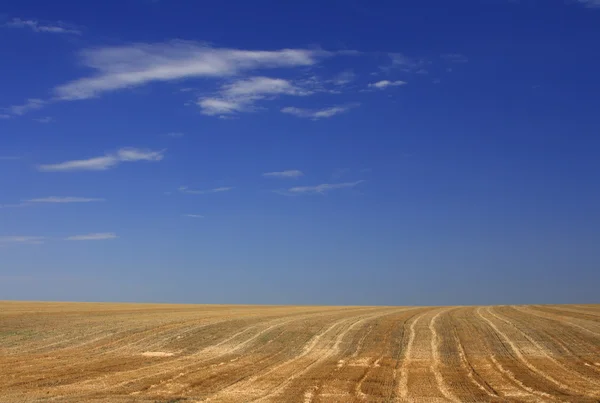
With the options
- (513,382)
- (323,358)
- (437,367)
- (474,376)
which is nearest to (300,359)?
(323,358)

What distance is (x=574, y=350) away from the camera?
29.6m

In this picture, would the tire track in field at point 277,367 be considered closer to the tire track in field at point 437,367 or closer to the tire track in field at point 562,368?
the tire track in field at point 437,367

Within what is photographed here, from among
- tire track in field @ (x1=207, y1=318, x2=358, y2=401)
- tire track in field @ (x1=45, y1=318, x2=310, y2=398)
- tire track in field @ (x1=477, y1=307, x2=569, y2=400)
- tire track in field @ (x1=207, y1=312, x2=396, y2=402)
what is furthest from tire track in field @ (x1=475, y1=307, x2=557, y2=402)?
tire track in field @ (x1=45, y1=318, x2=310, y2=398)

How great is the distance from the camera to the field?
762 inches

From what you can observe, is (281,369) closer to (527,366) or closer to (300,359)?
(300,359)

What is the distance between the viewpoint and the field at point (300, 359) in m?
19.4

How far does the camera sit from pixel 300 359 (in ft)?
91.5

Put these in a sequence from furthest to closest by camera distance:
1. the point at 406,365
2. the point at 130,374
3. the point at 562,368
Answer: the point at 406,365, the point at 562,368, the point at 130,374

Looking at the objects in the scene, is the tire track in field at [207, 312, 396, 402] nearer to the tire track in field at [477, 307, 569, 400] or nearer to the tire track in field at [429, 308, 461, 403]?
the tire track in field at [429, 308, 461, 403]

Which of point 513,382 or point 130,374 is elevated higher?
point 130,374

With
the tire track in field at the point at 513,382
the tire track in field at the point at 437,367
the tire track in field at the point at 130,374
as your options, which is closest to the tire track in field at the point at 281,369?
the tire track in field at the point at 130,374

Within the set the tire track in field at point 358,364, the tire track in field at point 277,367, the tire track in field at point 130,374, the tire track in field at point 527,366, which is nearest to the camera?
the tire track in field at point 358,364

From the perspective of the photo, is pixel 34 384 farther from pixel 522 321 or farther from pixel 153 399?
pixel 522 321

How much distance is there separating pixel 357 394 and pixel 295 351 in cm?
1174
